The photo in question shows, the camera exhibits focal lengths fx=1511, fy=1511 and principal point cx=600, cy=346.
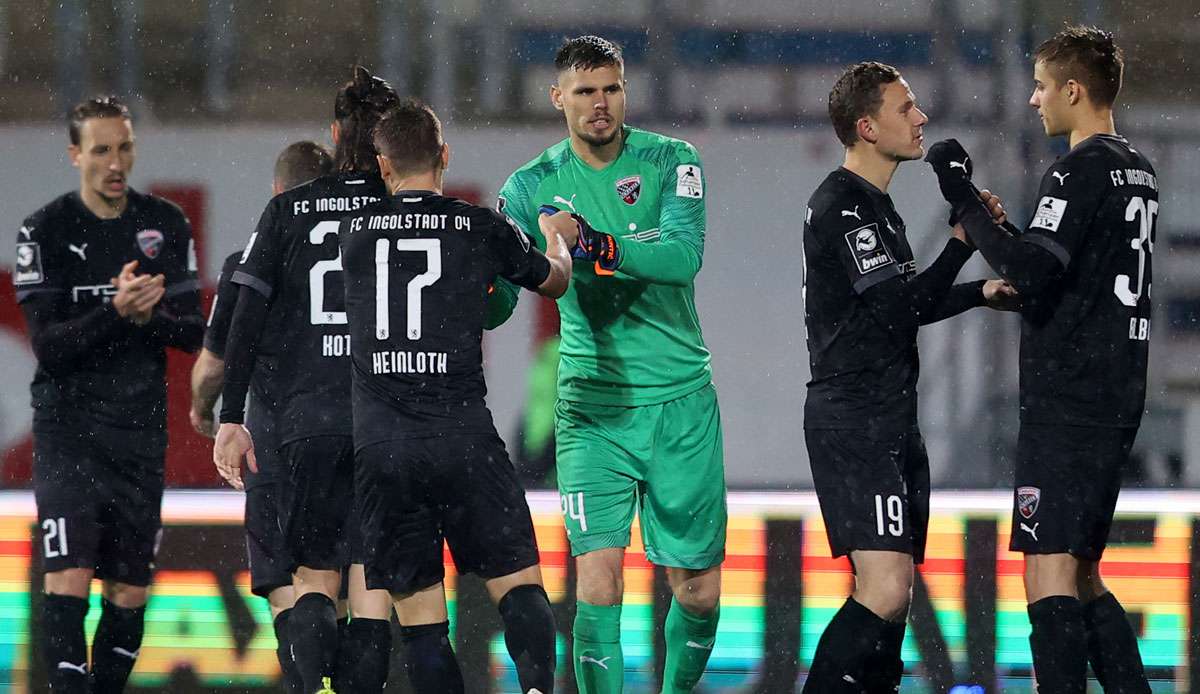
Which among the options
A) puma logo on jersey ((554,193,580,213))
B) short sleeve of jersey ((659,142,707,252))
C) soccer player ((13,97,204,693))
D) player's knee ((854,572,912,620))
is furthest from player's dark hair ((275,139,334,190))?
player's knee ((854,572,912,620))

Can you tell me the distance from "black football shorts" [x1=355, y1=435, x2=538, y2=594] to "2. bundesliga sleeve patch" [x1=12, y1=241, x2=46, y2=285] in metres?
1.68

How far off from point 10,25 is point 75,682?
432 cm

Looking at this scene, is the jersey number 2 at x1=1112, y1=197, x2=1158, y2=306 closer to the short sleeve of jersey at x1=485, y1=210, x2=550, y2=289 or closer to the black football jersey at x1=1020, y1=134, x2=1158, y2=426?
the black football jersey at x1=1020, y1=134, x2=1158, y2=426

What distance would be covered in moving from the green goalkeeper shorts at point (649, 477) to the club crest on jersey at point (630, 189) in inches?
22.8

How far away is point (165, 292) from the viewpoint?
4.86 m

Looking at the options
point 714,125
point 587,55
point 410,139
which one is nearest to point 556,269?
point 410,139

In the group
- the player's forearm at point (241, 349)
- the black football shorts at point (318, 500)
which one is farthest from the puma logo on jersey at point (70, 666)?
the player's forearm at point (241, 349)

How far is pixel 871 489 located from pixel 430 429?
1.08 metres

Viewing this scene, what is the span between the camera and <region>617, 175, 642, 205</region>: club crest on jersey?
427cm

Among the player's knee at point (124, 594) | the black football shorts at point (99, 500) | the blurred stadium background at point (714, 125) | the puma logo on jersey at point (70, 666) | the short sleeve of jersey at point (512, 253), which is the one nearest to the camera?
the short sleeve of jersey at point (512, 253)

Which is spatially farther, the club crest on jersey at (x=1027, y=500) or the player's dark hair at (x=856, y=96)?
the player's dark hair at (x=856, y=96)

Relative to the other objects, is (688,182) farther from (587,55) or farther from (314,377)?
(314,377)

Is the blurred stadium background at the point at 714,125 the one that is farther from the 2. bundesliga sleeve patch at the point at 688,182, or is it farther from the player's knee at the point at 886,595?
the player's knee at the point at 886,595

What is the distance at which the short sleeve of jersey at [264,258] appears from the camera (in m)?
3.99
